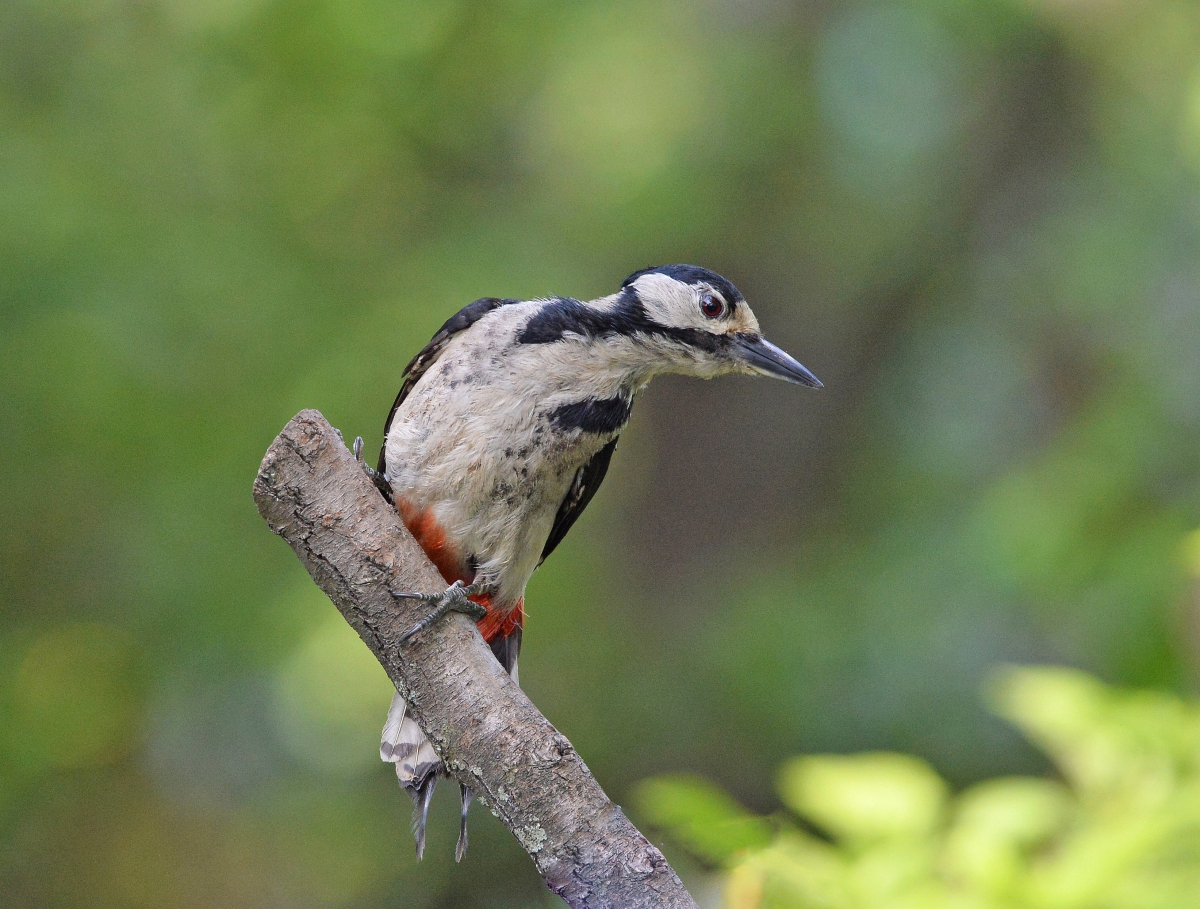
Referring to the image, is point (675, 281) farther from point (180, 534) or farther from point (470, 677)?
Answer: point (180, 534)

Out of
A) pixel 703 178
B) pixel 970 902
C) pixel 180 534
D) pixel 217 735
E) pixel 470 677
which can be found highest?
pixel 703 178

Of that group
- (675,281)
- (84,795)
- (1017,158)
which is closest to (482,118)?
(1017,158)

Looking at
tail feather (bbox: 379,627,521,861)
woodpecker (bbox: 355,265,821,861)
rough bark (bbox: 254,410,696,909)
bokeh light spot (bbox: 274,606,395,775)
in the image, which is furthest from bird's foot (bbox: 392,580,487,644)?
bokeh light spot (bbox: 274,606,395,775)

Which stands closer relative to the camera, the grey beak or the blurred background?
the grey beak

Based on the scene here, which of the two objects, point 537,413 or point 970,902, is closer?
point 970,902

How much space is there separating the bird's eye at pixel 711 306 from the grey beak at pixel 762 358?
0.31 feet

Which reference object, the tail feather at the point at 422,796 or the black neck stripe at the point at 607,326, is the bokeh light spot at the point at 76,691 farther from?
the black neck stripe at the point at 607,326

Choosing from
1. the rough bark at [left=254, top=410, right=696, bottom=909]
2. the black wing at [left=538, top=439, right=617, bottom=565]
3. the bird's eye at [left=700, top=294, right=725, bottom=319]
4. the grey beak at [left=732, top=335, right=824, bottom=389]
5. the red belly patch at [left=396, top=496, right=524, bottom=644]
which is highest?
the bird's eye at [left=700, top=294, right=725, bottom=319]

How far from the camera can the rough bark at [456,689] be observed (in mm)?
2277

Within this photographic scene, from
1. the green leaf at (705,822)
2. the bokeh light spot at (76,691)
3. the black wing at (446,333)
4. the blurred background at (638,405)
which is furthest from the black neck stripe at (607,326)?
the bokeh light spot at (76,691)

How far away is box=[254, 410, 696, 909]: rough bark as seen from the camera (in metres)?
2.28

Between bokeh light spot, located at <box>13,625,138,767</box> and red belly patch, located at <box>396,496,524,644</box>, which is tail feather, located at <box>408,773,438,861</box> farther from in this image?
bokeh light spot, located at <box>13,625,138,767</box>

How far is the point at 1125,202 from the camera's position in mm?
6680

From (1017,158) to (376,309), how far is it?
4.65 m
